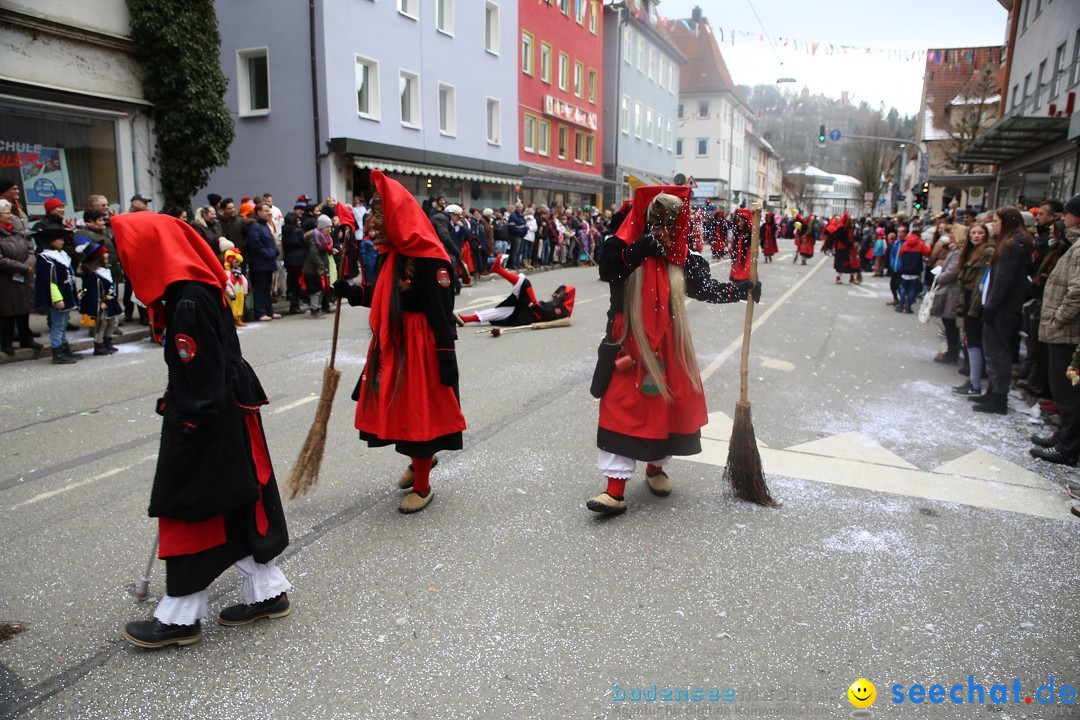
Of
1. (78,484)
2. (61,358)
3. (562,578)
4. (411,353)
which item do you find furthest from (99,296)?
(562,578)

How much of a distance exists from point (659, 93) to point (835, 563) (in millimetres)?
47468

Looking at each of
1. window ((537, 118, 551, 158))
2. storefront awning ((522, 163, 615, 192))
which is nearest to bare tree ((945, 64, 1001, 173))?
storefront awning ((522, 163, 615, 192))

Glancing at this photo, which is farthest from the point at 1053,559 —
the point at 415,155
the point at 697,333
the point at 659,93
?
the point at 659,93

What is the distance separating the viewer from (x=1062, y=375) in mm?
5734

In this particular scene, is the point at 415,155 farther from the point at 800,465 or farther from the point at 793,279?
the point at 800,465

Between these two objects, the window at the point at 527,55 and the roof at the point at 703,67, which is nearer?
the window at the point at 527,55

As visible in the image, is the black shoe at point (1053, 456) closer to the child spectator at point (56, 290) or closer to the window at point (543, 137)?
the child spectator at point (56, 290)

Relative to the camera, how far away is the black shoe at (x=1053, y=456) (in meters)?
5.57

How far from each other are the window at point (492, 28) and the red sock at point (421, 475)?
25.5 meters

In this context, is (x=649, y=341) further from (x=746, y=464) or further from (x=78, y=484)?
(x=78, y=484)

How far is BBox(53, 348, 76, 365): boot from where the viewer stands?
875cm

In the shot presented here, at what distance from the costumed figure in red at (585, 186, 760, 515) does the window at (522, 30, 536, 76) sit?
92.0 feet

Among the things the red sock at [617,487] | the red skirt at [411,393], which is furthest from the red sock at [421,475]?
the red sock at [617,487]

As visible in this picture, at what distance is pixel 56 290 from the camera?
341 inches
